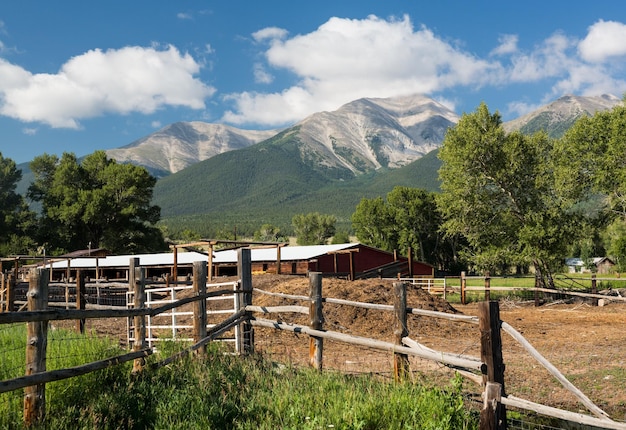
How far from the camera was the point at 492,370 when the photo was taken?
5531mm

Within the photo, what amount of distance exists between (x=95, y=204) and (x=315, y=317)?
51.3 meters

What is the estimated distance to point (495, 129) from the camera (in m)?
30.4

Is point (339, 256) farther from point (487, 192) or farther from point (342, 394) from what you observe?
point (342, 394)

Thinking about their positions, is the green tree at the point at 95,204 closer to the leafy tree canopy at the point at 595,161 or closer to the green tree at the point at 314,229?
the leafy tree canopy at the point at 595,161

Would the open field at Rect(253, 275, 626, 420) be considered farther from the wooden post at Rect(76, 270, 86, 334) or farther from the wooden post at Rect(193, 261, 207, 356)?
the wooden post at Rect(76, 270, 86, 334)

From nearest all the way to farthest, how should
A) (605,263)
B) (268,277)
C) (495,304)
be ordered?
(495,304), (268,277), (605,263)

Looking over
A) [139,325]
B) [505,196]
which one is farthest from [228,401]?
[505,196]

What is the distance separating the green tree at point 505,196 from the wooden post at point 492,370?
24.9m

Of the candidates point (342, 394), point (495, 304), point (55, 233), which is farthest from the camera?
point (55, 233)

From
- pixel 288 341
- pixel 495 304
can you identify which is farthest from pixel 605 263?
pixel 495 304

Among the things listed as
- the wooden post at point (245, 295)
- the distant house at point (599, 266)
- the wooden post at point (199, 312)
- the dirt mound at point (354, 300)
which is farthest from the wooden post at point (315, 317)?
the distant house at point (599, 266)

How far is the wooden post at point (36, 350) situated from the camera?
531 centimetres

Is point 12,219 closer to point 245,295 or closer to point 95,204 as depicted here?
point 95,204

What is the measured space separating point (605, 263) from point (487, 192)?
75.9 meters
